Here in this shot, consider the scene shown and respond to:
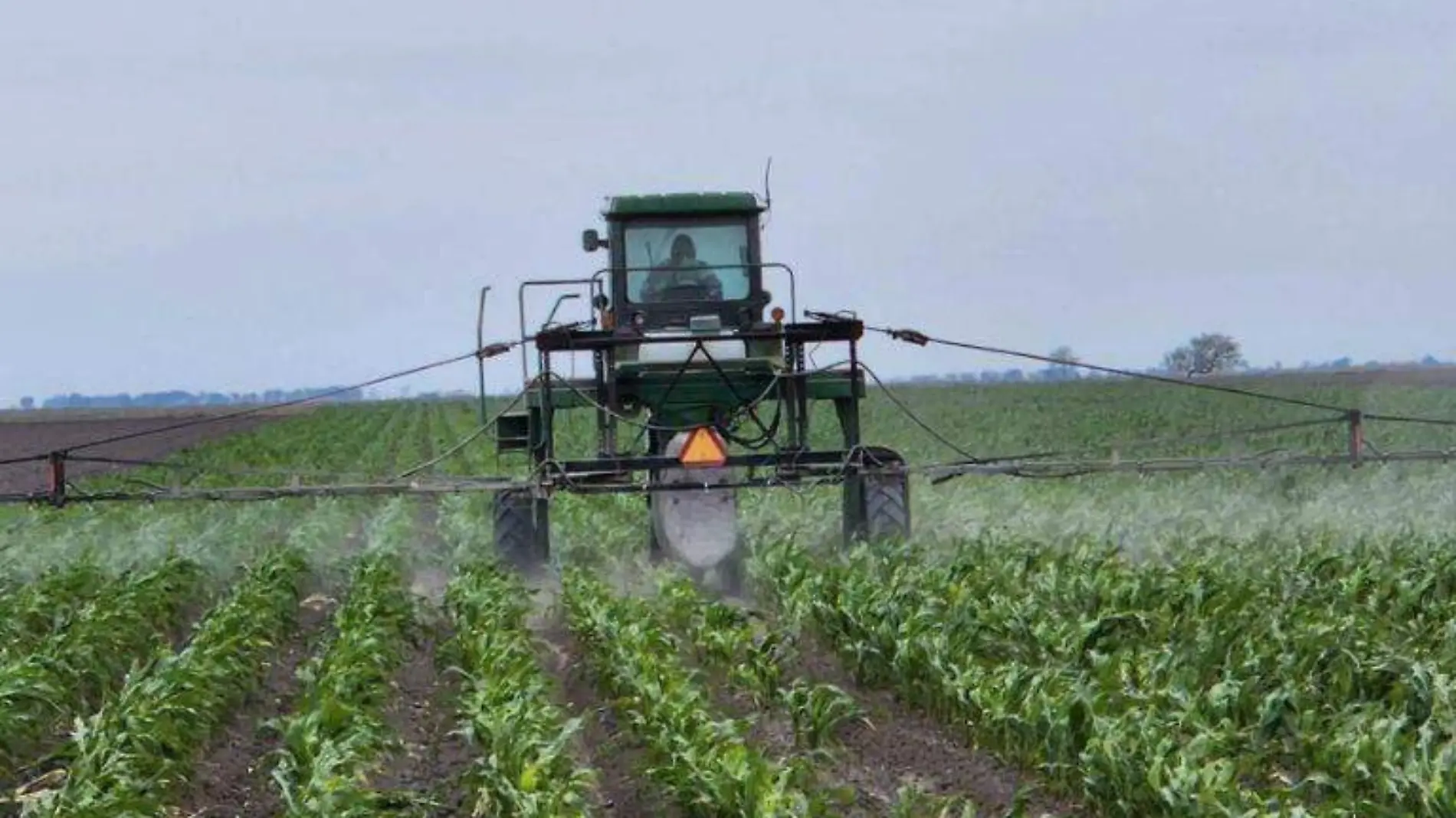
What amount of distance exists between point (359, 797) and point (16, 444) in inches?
1720

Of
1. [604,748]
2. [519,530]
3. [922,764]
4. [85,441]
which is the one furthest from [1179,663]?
[85,441]

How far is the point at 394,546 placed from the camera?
16.3 meters

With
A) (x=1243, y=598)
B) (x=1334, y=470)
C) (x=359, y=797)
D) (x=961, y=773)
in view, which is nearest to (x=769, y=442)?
(x=1243, y=598)

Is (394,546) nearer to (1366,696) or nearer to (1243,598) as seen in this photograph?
(1243,598)

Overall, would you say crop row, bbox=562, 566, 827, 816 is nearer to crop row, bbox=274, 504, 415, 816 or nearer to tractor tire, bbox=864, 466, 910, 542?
crop row, bbox=274, 504, 415, 816

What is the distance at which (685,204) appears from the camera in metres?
15.1

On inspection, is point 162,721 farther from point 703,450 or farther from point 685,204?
point 685,204

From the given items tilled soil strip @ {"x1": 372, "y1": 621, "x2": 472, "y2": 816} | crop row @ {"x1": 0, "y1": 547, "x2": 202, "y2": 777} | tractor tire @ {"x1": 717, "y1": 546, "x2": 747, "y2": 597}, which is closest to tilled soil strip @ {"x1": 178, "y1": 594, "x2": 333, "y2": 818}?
tilled soil strip @ {"x1": 372, "y1": 621, "x2": 472, "y2": 816}

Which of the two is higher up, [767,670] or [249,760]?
[767,670]

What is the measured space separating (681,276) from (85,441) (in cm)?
3413

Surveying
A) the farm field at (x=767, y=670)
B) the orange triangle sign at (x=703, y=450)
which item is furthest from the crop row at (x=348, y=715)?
the orange triangle sign at (x=703, y=450)

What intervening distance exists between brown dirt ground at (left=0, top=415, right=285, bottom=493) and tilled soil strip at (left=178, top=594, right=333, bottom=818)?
1885cm

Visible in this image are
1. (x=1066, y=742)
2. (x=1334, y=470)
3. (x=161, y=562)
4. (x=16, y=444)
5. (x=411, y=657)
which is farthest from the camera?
(x=16, y=444)

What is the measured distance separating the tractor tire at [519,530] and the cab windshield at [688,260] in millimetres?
1633
